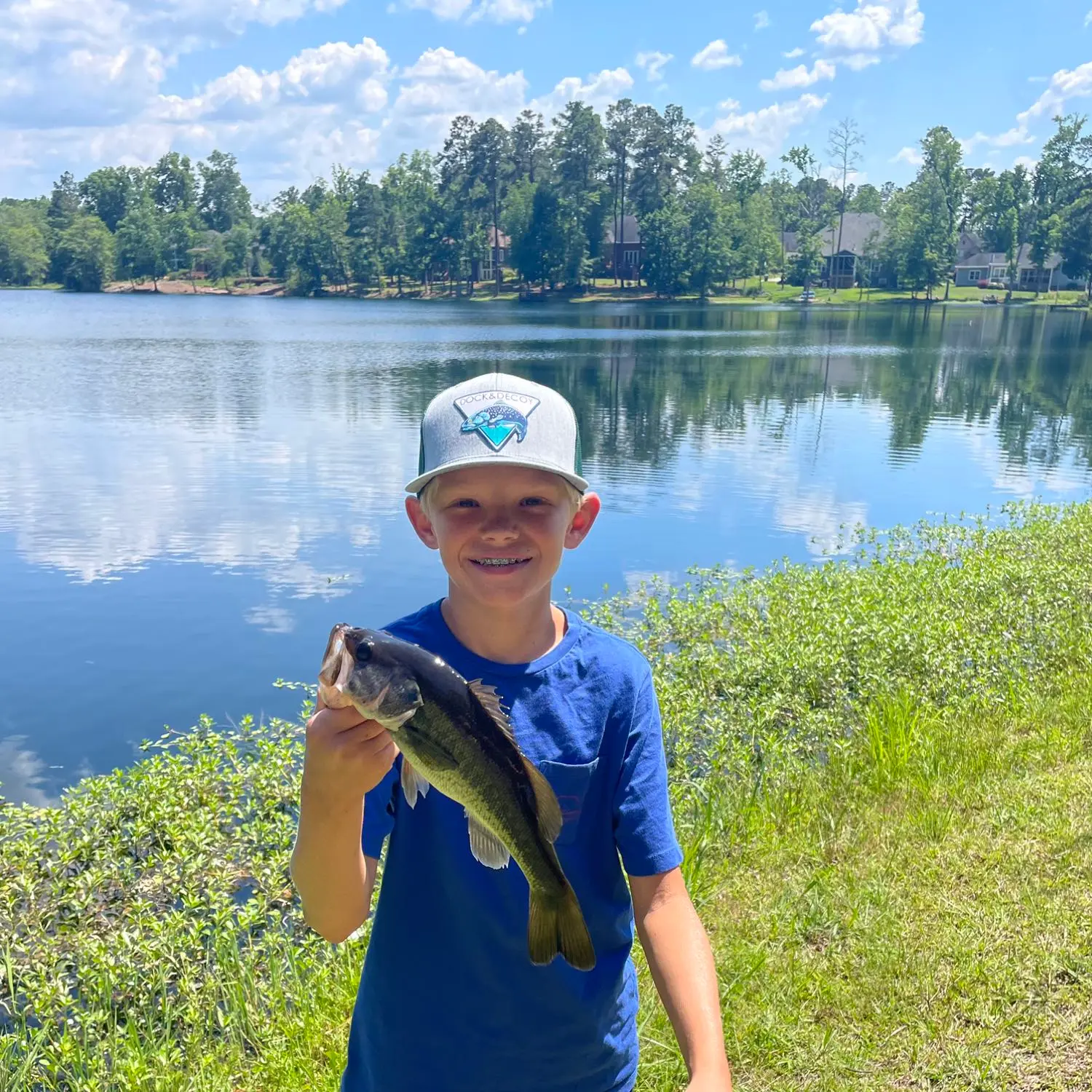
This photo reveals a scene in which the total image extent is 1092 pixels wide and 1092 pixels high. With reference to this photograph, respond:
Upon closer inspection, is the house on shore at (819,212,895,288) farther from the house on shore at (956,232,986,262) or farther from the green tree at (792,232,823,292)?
the house on shore at (956,232,986,262)

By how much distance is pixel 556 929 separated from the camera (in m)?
1.85

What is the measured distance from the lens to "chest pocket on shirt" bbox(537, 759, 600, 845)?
202cm

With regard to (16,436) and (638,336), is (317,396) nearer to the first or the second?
(16,436)

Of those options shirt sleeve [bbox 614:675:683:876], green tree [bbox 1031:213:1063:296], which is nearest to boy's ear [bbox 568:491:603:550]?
shirt sleeve [bbox 614:675:683:876]

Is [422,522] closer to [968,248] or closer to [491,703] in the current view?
[491,703]

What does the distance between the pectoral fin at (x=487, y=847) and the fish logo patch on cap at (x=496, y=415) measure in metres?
0.72

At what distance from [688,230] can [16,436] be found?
7531 centimetres

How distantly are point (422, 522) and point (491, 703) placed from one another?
702 millimetres

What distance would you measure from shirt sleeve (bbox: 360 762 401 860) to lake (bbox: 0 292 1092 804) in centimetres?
640

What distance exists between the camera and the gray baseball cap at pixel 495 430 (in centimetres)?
202

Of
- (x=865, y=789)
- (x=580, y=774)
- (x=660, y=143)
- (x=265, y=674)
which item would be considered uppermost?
(x=660, y=143)

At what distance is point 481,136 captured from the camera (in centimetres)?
9956

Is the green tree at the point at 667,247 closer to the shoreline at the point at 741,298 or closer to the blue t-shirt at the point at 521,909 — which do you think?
the shoreline at the point at 741,298

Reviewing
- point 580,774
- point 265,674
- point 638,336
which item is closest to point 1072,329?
point 638,336
